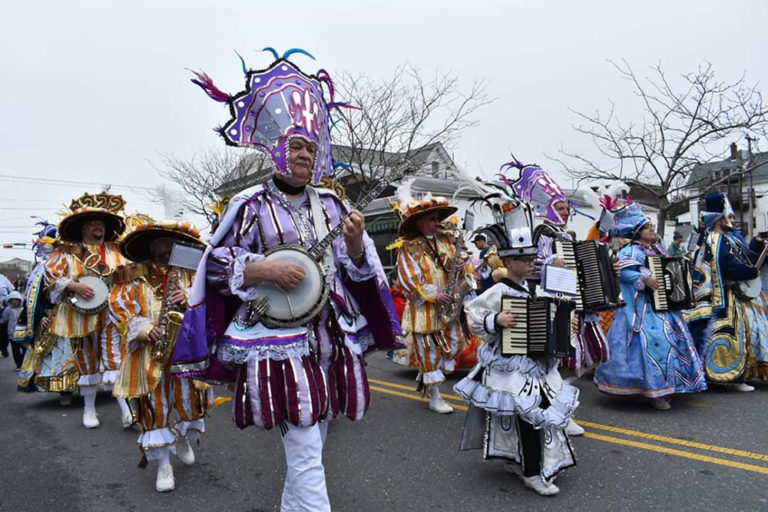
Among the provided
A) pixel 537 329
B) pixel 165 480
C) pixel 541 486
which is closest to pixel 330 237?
pixel 537 329

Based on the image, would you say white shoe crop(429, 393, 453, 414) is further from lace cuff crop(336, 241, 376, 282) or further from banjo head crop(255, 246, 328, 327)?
banjo head crop(255, 246, 328, 327)

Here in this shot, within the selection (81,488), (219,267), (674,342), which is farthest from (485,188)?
(81,488)

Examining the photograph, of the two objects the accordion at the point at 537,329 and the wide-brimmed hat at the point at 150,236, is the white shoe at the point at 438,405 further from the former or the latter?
the wide-brimmed hat at the point at 150,236

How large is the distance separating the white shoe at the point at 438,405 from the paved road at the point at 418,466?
0.14 metres

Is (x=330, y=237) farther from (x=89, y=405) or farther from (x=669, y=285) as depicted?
(x=89, y=405)

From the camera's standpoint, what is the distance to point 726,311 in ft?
23.1

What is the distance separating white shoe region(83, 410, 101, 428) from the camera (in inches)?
251

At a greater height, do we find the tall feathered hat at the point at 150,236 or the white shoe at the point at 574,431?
the tall feathered hat at the point at 150,236

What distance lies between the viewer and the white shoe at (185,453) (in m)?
4.97

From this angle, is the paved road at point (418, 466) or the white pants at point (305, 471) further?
the paved road at point (418, 466)

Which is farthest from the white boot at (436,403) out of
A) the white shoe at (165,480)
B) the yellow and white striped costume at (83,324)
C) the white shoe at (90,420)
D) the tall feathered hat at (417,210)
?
the white shoe at (90,420)

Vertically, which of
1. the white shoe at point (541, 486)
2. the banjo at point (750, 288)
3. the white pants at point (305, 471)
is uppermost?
the banjo at point (750, 288)

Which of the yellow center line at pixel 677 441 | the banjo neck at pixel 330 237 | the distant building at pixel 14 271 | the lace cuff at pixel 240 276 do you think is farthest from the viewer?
the distant building at pixel 14 271

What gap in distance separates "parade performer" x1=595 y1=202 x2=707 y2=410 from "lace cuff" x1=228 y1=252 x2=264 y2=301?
444 centimetres
